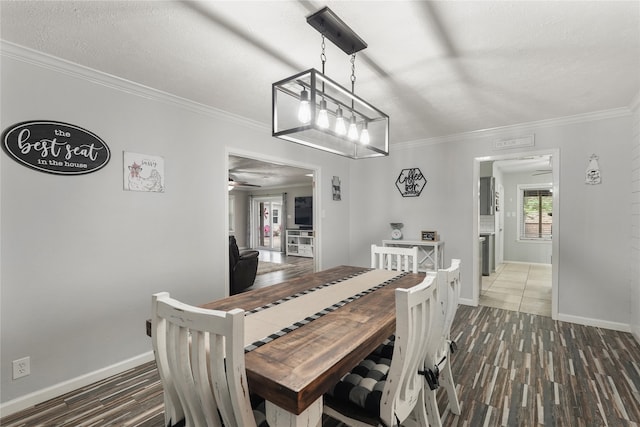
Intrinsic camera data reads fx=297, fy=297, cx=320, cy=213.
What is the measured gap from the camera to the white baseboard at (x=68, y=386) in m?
1.85

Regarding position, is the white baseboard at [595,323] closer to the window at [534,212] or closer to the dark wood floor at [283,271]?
the dark wood floor at [283,271]

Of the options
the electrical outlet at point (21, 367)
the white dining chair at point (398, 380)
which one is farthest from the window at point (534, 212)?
the electrical outlet at point (21, 367)

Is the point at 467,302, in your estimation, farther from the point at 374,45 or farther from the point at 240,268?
the point at 374,45

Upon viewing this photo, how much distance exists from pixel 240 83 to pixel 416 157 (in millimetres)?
2847

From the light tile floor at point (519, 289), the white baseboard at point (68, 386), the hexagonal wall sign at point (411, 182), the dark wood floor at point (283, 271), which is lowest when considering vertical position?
the dark wood floor at point (283, 271)

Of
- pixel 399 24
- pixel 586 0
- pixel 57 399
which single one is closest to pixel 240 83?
pixel 399 24

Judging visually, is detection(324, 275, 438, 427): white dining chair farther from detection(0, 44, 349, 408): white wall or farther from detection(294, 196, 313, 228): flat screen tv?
detection(294, 196, 313, 228): flat screen tv

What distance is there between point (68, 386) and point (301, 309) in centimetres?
184

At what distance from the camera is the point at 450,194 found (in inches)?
161

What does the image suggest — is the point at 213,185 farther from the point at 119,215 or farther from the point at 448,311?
the point at 448,311

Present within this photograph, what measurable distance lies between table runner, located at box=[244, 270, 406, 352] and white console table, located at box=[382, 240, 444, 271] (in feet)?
6.16

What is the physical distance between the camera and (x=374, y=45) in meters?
1.86

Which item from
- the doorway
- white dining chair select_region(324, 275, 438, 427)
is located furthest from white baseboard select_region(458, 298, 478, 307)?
white dining chair select_region(324, 275, 438, 427)

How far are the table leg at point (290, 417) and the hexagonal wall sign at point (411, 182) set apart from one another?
3.76m
